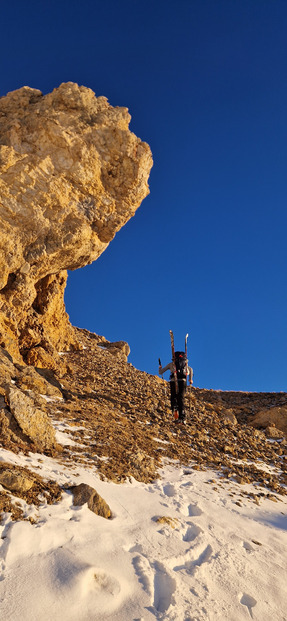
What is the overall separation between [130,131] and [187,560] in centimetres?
1764

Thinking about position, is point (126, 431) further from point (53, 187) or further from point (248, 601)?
point (53, 187)

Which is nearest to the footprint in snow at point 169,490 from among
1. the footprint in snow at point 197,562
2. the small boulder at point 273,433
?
the footprint in snow at point 197,562

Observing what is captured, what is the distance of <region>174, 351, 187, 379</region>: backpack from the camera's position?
1292 cm

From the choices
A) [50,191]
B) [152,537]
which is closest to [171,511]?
[152,537]

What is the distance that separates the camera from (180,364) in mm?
13078

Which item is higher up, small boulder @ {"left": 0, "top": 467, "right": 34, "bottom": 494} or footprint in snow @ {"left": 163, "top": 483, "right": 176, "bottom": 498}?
→ small boulder @ {"left": 0, "top": 467, "right": 34, "bottom": 494}

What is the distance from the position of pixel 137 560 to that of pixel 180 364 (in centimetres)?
877

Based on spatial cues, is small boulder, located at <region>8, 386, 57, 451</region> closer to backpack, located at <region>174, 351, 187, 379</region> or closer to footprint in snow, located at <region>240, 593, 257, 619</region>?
footprint in snow, located at <region>240, 593, 257, 619</region>

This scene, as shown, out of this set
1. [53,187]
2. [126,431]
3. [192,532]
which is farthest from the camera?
[53,187]

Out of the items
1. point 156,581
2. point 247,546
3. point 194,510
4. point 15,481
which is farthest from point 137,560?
point 194,510

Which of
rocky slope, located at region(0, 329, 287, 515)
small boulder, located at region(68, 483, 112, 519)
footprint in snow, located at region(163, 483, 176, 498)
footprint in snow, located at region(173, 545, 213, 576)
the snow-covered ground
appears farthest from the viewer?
rocky slope, located at region(0, 329, 287, 515)

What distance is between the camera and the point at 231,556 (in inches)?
211

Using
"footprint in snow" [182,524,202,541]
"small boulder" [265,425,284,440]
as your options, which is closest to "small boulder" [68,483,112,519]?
"footprint in snow" [182,524,202,541]

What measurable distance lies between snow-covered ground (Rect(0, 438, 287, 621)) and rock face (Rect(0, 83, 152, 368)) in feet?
32.8
